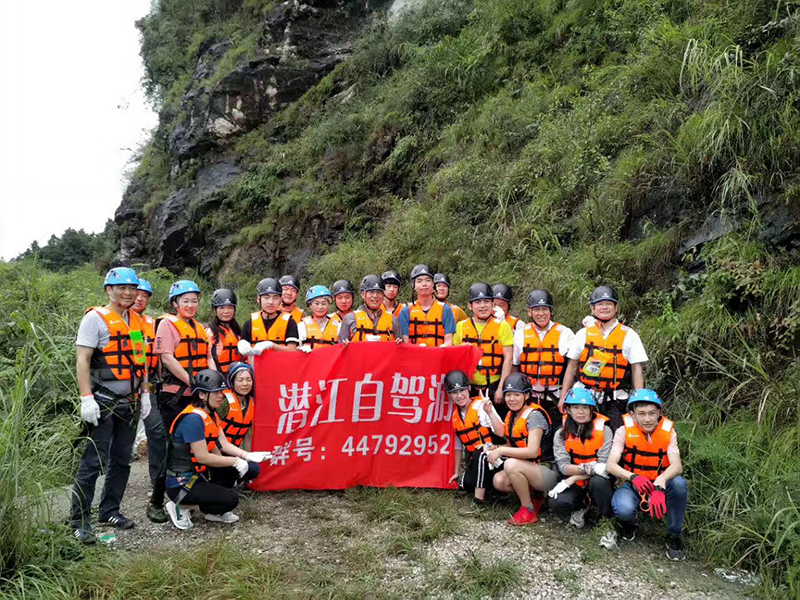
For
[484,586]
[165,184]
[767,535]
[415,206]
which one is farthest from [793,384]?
[165,184]

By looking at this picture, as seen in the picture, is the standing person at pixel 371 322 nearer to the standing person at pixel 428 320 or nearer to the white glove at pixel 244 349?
the standing person at pixel 428 320

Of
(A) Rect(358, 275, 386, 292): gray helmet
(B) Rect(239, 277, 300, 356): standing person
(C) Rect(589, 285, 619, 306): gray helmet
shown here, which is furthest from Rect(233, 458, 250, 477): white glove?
(C) Rect(589, 285, 619, 306): gray helmet

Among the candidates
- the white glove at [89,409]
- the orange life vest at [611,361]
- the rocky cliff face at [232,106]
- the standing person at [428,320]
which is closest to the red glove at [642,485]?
the orange life vest at [611,361]

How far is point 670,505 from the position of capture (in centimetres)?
393

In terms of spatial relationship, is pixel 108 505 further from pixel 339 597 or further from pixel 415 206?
pixel 415 206

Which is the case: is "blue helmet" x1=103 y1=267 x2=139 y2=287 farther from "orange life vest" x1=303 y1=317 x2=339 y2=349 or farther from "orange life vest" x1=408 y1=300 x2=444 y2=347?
"orange life vest" x1=408 y1=300 x2=444 y2=347

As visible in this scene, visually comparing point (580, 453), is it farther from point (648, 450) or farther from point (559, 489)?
point (648, 450)

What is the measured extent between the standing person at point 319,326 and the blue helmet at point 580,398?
250 cm

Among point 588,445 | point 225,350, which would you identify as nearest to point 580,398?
point 588,445

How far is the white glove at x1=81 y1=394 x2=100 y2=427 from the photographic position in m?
3.93

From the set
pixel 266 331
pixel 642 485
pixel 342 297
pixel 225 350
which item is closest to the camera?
pixel 642 485

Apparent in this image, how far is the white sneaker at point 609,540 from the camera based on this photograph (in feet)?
13.1

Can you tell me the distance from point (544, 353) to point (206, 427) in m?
2.87

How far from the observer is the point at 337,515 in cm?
462
